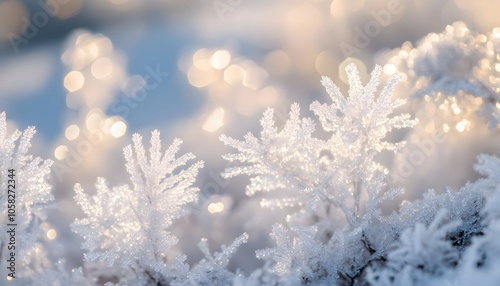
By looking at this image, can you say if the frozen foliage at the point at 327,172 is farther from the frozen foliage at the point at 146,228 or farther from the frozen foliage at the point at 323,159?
the frozen foliage at the point at 146,228

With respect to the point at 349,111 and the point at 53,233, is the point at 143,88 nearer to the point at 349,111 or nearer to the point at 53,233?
the point at 53,233

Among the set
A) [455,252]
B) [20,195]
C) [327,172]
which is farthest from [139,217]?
[455,252]

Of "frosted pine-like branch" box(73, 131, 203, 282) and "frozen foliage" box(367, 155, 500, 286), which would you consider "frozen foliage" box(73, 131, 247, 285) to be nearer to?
"frosted pine-like branch" box(73, 131, 203, 282)

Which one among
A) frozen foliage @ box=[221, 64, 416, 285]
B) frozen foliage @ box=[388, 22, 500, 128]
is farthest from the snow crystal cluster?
frozen foliage @ box=[388, 22, 500, 128]

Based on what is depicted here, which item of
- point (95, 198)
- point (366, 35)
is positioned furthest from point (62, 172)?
point (366, 35)

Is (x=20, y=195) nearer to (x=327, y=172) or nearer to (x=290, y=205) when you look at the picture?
(x=290, y=205)
